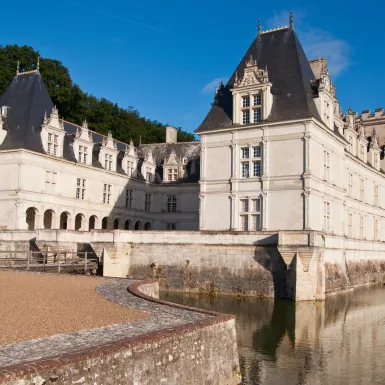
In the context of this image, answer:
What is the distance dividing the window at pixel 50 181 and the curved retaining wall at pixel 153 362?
26437 mm

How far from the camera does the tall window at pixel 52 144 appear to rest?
35438 mm

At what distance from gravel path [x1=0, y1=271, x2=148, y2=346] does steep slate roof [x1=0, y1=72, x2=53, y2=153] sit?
1957 cm

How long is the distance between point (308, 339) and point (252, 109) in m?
16.1

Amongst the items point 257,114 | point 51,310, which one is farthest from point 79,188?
point 51,310

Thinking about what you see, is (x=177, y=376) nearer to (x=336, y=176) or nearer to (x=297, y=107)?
(x=297, y=107)

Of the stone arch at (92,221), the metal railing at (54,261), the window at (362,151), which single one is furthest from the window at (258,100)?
the stone arch at (92,221)

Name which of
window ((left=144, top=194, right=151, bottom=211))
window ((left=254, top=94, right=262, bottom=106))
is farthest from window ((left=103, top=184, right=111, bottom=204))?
window ((left=254, top=94, right=262, bottom=106))

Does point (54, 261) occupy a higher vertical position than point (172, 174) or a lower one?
lower

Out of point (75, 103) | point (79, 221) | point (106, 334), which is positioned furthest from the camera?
point (75, 103)

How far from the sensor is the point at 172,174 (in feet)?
146

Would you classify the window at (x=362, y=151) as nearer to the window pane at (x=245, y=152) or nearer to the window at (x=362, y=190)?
the window at (x=362, y=190)

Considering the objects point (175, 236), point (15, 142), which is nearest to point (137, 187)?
point (15, 142)

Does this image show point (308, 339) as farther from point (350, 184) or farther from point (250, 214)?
point (350, 184)

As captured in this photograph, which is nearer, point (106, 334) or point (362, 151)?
point (106, 334)
